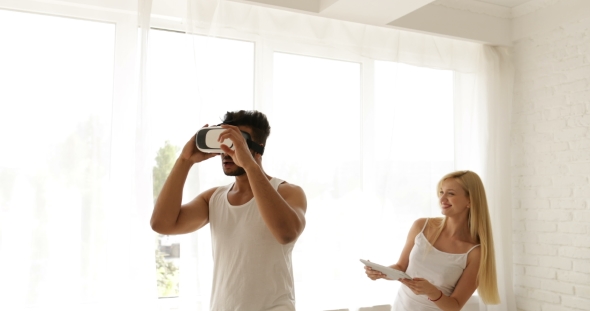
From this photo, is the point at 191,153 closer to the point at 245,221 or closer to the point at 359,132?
the point at 245,221

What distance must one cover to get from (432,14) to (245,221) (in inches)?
103

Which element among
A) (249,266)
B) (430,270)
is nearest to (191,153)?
(249,266)

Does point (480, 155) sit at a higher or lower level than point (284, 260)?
higher

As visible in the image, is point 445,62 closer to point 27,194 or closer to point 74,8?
point 74,8

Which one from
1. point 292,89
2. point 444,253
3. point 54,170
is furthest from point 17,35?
point 444,253

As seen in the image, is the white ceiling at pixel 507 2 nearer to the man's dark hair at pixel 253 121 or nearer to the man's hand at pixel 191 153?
the man's dark hair at pixel 253 121

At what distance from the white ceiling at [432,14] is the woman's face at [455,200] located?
1.07 metres

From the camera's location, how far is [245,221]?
5.58 feet

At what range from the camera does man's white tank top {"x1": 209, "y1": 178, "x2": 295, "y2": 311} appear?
5.32 feet

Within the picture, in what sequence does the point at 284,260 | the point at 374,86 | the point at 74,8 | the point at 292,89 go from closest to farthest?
the point at 284,260 → the point at 74,8 → the point at 292,89 → the point at 374,86

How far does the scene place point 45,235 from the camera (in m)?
2.72

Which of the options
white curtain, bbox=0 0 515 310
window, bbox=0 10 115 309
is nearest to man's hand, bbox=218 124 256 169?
white curtain, bbox=0 0 515 310

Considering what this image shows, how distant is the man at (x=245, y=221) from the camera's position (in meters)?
1.61

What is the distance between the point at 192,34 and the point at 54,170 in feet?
3.33
